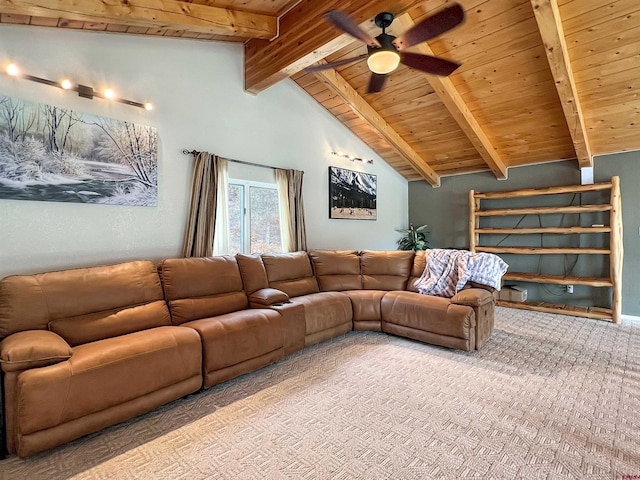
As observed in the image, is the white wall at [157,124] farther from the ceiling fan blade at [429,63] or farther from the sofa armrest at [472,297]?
the sofa armrest at [472,297]

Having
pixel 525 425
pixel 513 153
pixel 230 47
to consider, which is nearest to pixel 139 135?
pixel 230 47

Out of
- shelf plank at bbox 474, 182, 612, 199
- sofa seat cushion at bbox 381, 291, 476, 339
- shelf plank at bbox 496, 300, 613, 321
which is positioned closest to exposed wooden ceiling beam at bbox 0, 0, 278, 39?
sofa seat cushion at bbox 381, 291, 476, 339

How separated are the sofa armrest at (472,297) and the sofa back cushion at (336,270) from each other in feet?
4.59

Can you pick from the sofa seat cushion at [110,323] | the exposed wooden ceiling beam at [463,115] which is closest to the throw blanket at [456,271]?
the exposed wooden ceiling beam at [463,115]

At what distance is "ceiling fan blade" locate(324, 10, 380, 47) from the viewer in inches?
83.9

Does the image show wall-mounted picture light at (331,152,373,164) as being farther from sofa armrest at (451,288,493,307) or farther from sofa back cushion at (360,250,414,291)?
sofa armrest at (451,288,493,307)

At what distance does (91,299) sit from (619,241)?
20.5 feet

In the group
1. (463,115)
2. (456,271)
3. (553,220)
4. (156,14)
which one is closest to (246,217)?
(156,14)

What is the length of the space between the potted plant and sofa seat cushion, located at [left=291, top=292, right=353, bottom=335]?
10.1 feet

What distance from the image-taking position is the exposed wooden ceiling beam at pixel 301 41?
2799 mm

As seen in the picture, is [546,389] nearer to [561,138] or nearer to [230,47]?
[561,138]

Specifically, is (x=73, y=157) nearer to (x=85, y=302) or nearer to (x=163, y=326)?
(x=85, y=302)

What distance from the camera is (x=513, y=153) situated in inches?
206

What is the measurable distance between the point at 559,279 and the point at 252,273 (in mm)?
4573
